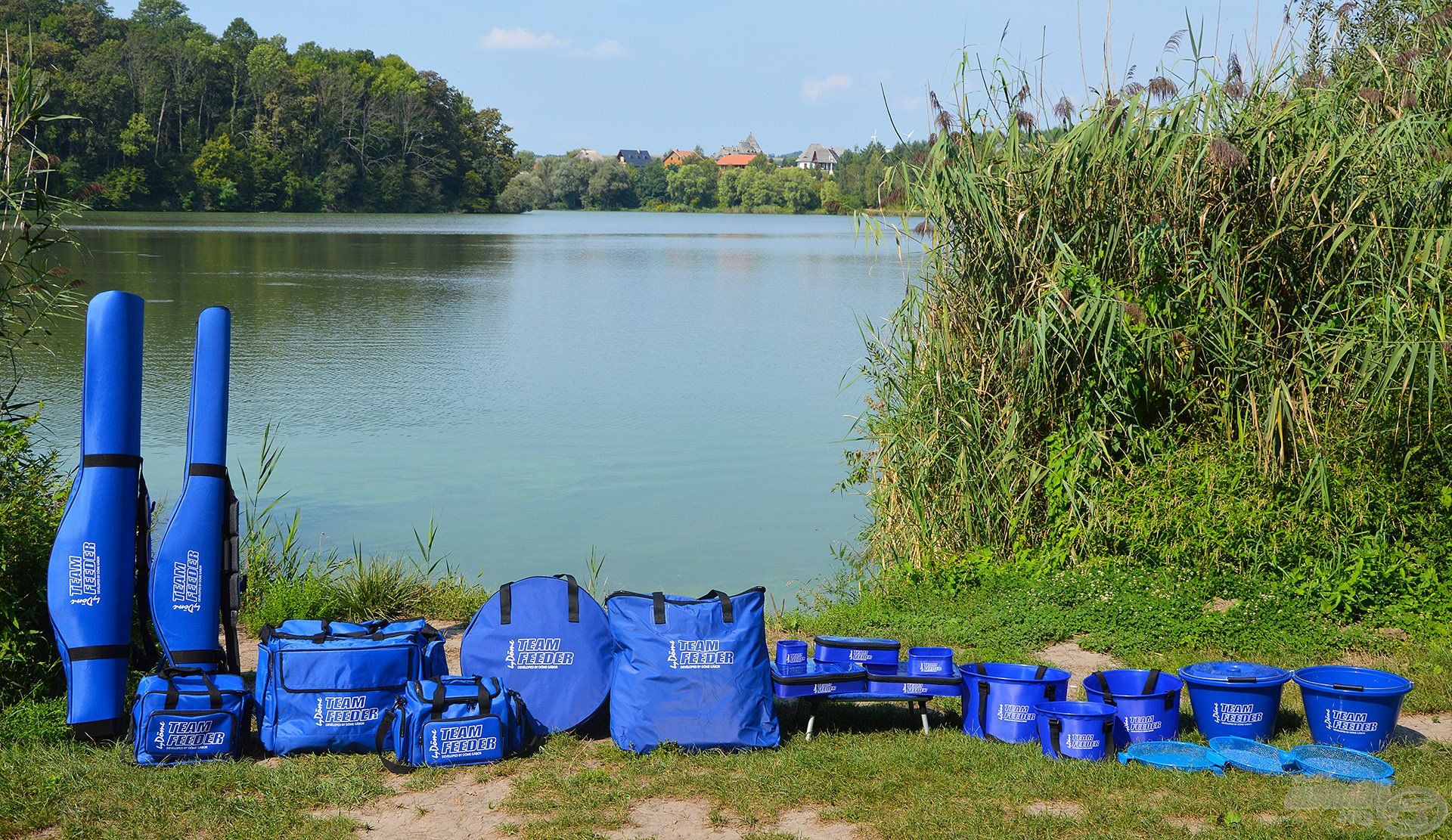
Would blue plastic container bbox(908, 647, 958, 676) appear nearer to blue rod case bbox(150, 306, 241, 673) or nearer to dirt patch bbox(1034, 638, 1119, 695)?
dirt patch bbox(1034, 638, 1119, 695)

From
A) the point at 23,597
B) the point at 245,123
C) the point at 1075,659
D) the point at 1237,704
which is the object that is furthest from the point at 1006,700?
the point at 245,123

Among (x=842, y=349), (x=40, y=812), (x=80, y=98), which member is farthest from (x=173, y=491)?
(x=80, y=98)

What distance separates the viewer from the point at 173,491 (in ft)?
29.7

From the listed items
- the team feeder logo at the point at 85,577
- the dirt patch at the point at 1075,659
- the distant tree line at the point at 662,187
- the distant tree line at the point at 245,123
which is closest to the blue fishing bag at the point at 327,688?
the team feeder logo at the point at 85,577

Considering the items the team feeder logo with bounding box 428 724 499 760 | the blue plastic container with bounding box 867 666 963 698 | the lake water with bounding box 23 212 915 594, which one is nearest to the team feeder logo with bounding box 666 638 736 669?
the blue plastic container with bounding box 867 666 963 698

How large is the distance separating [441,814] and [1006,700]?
194cm

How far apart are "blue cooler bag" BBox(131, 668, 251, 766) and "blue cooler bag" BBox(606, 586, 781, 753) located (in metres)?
1.27

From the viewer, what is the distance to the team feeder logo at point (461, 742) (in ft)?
13.1

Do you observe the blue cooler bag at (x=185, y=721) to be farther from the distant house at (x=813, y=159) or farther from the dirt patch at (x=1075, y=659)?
the distant house at (x=813, y=159)

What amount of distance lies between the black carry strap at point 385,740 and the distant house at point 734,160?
406 ft

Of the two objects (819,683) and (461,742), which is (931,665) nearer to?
(819,683)

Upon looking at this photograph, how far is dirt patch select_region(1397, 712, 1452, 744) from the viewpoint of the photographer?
423 cm

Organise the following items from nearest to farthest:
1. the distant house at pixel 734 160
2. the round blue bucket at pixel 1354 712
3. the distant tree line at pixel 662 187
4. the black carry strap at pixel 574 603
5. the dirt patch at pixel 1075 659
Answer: the round blue bucket at pixel 1354 712 < the black carry strap at pixel 574 603 < the dirt patch at pixel 1075 659 < the distant tree line at pixel 662 187 < the distant house at pixel 734 160

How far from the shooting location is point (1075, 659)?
532 centimetres
